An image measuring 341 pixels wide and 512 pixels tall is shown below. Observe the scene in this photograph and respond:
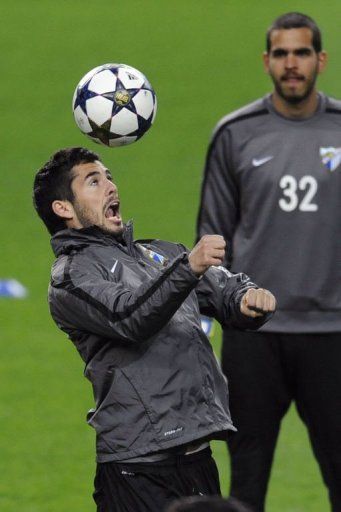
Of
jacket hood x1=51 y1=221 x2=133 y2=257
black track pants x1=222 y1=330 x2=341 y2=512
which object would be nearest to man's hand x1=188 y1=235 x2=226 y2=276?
jacket hood x1=51 y1=221 x2=133 y2=257

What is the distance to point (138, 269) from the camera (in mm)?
6211

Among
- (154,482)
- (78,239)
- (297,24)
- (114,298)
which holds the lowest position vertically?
(154,482)

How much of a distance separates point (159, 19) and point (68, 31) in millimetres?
1220

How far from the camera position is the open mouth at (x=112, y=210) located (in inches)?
247

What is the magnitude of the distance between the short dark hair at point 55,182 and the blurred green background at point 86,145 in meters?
3.14

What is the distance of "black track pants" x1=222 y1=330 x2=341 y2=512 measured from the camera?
7402 millimetres

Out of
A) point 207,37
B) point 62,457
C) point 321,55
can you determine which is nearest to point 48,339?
point 62,457

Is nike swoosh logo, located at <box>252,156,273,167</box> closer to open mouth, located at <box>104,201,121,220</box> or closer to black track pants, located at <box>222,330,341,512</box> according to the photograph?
black track pants, located at <box>222,330,341,512</box>

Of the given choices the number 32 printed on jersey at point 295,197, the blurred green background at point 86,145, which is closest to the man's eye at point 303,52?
the number 32 printed on jersey at point 295,197

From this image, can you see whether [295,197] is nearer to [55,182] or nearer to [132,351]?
[55,182]

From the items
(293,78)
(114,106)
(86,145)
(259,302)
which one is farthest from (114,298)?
(86,145)

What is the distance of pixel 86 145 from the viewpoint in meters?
16.1

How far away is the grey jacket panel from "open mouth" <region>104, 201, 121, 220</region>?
0.11m

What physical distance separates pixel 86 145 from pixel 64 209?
32.2 feet
